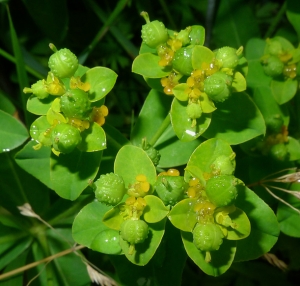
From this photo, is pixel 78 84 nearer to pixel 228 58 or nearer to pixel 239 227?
pixel 228 58

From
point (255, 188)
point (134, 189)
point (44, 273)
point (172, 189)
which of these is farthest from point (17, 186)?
point (255, 188)

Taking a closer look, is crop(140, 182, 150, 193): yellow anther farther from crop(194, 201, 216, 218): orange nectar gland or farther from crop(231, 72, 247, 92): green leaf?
crop(231, 72, 247, 92): green leaf

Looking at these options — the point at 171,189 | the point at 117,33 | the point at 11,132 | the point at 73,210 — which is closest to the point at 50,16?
the point at 117,33

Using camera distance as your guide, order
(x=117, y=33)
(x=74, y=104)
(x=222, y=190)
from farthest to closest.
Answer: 1. (x=117, y=33)
2. (x=74, y=104)
3. (x=222, y=190)

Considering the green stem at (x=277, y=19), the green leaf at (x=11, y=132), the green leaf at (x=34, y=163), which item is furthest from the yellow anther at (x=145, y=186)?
the green stem at (x=277, y=19)

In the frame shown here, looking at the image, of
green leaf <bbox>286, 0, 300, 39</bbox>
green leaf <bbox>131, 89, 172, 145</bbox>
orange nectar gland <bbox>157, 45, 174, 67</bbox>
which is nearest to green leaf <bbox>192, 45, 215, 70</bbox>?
orange nectar gland <bbox>157, 45, 174, 67</bbox>
